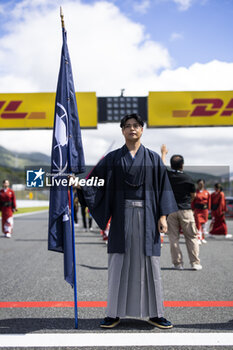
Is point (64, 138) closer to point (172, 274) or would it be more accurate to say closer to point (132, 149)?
point (132, 149)

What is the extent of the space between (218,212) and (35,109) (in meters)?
9.58

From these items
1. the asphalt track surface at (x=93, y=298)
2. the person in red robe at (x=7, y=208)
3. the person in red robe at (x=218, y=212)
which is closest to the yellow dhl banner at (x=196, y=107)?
the person in red robe at (x=218, y=212)

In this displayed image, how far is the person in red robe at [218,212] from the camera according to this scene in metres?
12.6

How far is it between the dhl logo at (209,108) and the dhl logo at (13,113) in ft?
20.2

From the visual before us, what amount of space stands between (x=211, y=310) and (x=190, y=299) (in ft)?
1.76

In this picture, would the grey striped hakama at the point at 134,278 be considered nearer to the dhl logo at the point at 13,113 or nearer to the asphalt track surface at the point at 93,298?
the asphalt track surface at the point at 93,298

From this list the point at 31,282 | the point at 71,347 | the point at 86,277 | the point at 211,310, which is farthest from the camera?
the point at 86,277

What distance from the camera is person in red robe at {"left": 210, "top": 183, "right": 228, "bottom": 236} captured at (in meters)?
12.6

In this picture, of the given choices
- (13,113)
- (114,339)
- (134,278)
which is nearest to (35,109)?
(13,113)

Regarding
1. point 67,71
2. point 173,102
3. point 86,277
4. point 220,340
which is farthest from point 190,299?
point 173,102

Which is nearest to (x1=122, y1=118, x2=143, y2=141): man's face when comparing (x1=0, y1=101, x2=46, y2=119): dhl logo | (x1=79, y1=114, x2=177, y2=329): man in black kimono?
(x1=79, y1=114, x2=177, y2=329): man in black kimono

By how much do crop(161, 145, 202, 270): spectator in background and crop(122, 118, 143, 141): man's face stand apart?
315 cm

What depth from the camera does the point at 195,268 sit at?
22.6ft

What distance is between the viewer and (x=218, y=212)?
41.0 feet
